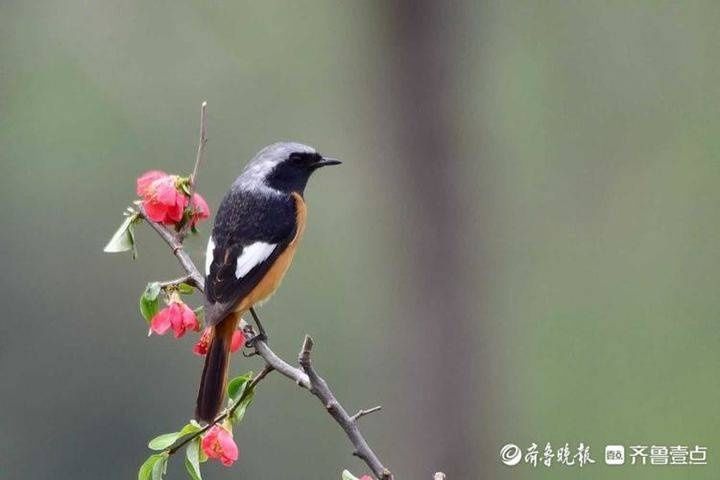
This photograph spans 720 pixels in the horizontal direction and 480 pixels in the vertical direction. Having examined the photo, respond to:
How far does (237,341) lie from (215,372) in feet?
0.64

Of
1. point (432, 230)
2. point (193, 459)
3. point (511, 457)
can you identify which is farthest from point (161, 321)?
point (432, 230)

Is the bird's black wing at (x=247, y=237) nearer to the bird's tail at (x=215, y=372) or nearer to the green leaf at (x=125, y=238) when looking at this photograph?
the bird's tail at (x=215, y=372)

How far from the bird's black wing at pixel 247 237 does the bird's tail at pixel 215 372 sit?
79 millimetres

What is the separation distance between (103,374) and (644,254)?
4929mm

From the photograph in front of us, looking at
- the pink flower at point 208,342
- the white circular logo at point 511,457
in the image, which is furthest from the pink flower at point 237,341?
the white circular logo at point 511,457

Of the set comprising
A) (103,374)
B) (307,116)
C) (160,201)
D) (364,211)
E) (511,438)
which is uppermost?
(160,201)

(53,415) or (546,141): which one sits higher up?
(546,141)

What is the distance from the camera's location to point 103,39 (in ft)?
41.7

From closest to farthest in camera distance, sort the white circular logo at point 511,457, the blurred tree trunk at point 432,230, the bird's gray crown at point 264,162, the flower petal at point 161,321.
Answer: the flower petal at point 161,321
the bird's gray crown at point 264,162
the white circular logo at point 511,457
the blurred tree trunk at point 432,230

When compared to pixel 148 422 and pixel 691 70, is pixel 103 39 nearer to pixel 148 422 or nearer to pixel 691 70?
pixel 148 422

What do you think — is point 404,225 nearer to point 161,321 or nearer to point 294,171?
point 294,171

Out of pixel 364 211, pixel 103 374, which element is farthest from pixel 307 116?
pixel 103 374

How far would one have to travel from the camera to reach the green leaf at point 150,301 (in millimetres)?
2623

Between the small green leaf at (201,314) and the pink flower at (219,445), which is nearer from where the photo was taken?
the pink flower at (219,445)
